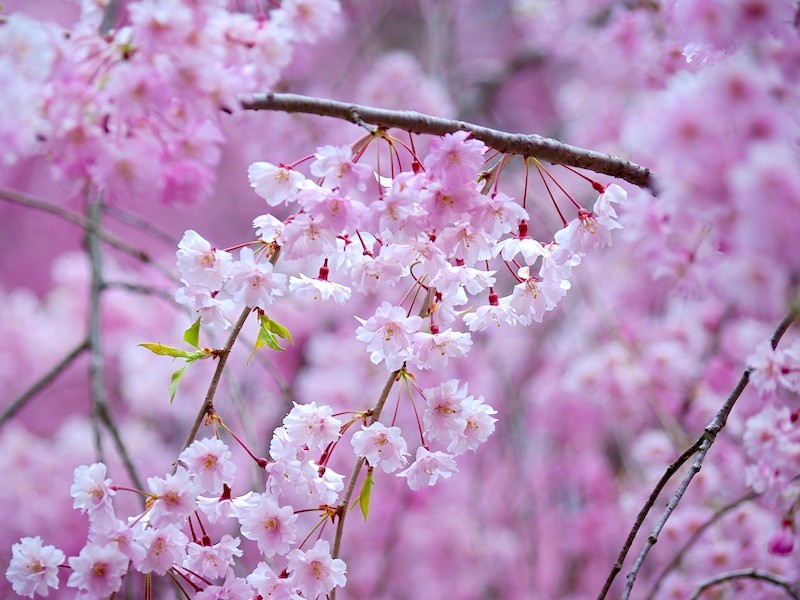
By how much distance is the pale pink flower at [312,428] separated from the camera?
71cm

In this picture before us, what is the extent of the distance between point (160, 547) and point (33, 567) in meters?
0.14

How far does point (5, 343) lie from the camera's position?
2668mm

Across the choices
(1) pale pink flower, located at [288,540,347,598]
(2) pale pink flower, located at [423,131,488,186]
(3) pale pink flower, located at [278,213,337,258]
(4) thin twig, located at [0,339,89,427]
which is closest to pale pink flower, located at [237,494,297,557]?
(1) pale pink flower, located at [288,540,347,598]

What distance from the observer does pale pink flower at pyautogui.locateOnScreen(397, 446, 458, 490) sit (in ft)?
2.42

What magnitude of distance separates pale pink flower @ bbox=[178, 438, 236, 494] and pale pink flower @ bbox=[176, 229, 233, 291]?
15 cm

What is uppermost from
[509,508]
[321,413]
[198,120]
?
[509,508]

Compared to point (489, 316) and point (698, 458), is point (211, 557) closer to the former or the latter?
point (489, 316)

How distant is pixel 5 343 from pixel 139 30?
7.97 feet

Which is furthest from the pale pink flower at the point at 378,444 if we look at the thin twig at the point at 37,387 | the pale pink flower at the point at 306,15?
the thin twig at the point at 37,387

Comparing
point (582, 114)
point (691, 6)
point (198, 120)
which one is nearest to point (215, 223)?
point (582, 114)

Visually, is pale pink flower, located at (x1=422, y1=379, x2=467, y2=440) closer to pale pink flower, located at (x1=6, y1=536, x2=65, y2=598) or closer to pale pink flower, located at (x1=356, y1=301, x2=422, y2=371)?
pale pink flower, located at (x1=356, y1=301, x2=422, y2=371)

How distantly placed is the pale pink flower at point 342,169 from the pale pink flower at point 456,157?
0.06 meters

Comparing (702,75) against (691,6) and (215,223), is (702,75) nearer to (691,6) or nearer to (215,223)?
(691,6)

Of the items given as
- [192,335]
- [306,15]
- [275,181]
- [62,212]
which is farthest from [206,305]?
[62,212]
